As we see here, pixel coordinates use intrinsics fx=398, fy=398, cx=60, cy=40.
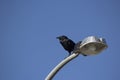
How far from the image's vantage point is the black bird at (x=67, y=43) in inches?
283

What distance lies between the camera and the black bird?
719 centimetres

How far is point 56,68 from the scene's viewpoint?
20.9 ft

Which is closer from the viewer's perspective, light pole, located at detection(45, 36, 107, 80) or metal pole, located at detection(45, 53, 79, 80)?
metal pole, located at detection(45, 53, 79, 80)

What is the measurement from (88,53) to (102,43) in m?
0.36

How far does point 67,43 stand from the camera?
726cm

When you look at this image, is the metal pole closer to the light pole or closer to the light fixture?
the light pole

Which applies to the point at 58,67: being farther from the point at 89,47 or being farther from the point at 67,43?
the point at 67,43

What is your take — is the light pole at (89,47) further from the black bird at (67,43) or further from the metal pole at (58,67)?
the black bird at (67,43)

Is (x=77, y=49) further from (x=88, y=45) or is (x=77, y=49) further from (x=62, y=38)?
(x=62, y=38)

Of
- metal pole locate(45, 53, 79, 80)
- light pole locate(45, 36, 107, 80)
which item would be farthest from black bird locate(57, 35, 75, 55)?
metal pole locate(45, 53, 79, 80)

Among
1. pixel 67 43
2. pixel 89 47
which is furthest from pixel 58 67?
pixel 67 43

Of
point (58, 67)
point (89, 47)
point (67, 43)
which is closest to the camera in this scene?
point (58, 67)

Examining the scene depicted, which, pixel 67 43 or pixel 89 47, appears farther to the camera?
pixel 67 43

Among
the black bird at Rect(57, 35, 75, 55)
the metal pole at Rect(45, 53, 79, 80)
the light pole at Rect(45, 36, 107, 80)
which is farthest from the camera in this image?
the black bird at Rect(57, 35, 75, 55)
